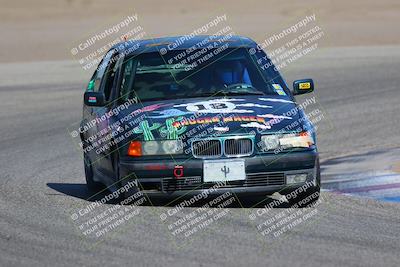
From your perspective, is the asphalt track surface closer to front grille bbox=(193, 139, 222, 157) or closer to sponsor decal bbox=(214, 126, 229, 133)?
front grille bbox=(193, 139, 222, 157)

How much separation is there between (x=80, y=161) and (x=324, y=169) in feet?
10.2

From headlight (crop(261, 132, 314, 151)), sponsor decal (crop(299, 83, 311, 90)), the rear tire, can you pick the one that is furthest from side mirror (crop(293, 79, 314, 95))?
the rear tire

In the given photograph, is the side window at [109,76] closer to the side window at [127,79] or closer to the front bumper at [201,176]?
the side window at [127,79]

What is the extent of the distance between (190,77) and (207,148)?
54.4 inches

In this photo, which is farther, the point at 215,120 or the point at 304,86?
the point at 304,86

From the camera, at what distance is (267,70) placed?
412 inches

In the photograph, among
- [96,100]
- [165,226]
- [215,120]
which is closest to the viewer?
[165,226]

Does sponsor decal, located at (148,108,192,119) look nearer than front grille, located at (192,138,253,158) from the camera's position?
No

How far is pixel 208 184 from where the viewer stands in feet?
29.8

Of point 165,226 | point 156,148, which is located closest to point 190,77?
point 156,148

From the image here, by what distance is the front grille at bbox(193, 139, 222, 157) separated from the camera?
9102mm

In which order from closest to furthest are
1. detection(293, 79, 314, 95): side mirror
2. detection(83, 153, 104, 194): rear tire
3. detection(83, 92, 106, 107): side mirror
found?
detection(83, 92, 106, 107): side mirror, detection(293, 79, 314, 95): side mirror, detection(83, 153, 104, 194): rear tire

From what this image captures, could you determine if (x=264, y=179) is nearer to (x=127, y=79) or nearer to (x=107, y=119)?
(x=107, y=119)

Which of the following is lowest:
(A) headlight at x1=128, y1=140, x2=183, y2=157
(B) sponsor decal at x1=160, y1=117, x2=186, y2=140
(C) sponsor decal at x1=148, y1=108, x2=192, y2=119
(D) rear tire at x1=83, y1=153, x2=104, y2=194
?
(D) rear tire at x1=83, y1=153, x2=104, y2=194
